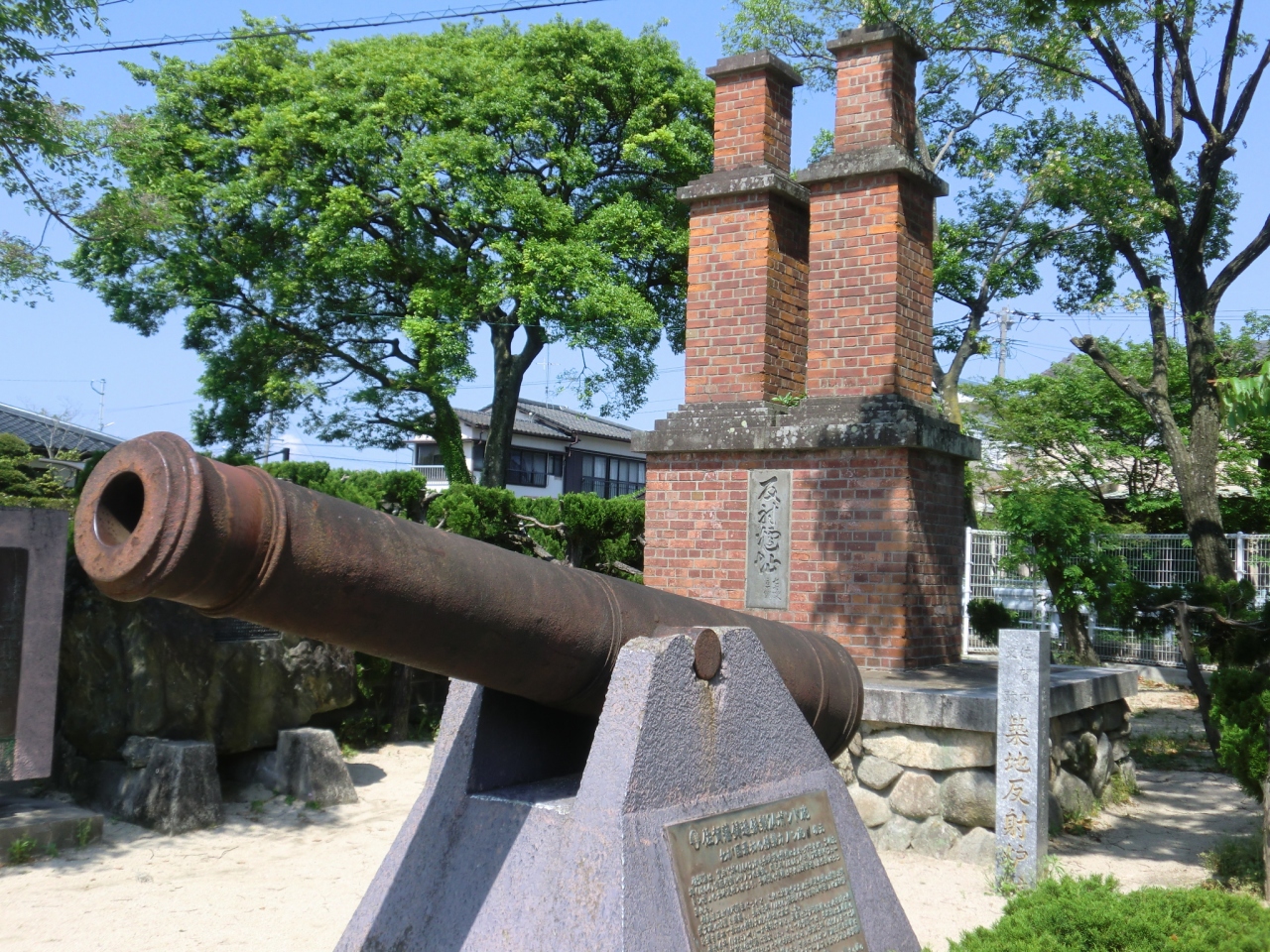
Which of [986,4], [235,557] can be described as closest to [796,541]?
[235,557]

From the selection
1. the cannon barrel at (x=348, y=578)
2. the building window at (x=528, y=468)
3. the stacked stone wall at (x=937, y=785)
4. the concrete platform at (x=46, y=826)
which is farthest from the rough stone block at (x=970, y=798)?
the building window at (x=528, y=468)

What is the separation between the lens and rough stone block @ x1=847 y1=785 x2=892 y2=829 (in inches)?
240

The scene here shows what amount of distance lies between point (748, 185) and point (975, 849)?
172 inches

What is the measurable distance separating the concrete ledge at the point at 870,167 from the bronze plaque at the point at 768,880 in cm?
481

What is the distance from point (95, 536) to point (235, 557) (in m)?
0.28

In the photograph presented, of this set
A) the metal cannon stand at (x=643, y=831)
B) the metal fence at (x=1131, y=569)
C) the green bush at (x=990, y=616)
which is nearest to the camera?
the metal cannon stand at (x=643, y=831)

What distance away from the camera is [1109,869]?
18.4 ft

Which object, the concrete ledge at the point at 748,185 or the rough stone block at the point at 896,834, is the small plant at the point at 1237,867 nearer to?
the rough stone block at the point at 896,834

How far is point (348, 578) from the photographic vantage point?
92.4 inches

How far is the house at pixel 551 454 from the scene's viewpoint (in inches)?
1423

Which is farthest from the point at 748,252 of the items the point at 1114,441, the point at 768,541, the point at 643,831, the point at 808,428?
the point at 1114,441

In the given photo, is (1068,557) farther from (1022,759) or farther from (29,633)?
(29,633)

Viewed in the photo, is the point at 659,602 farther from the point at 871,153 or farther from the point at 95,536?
the point at 871,153

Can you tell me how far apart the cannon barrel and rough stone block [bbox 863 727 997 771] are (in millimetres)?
3238
